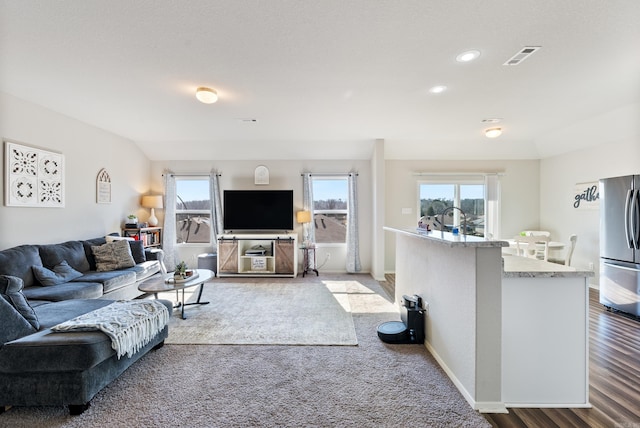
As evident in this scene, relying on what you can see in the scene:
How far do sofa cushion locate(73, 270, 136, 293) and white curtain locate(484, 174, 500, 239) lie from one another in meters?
6.42

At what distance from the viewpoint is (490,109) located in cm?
361

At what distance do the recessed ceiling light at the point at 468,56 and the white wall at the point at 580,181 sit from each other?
342 centimetres

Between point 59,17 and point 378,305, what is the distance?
13.6ft

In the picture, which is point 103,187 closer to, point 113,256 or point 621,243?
point 113,256

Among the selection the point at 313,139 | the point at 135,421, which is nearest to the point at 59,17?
the point at 135,421

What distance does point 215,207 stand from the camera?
5.60m

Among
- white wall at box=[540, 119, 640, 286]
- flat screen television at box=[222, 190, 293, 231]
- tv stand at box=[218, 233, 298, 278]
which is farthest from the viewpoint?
flat screen television at box=[222, 190, 293, 231]

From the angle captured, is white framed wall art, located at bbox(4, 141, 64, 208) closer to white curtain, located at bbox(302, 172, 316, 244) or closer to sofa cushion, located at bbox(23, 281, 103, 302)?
sofa cushion, located at bbox(23, 281, 103, 302)

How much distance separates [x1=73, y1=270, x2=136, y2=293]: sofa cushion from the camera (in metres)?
3.20

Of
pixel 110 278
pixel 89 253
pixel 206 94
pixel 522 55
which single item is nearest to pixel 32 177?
pixel 89 253

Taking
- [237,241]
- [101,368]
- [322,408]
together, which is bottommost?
[322,408]

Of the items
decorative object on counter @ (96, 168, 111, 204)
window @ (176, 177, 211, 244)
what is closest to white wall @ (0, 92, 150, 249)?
decorative object on counter @ (96, 168, 111, 204)

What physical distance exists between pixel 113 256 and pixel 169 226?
6.08 feet

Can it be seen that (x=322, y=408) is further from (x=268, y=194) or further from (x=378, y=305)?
(x=268, y=194)
